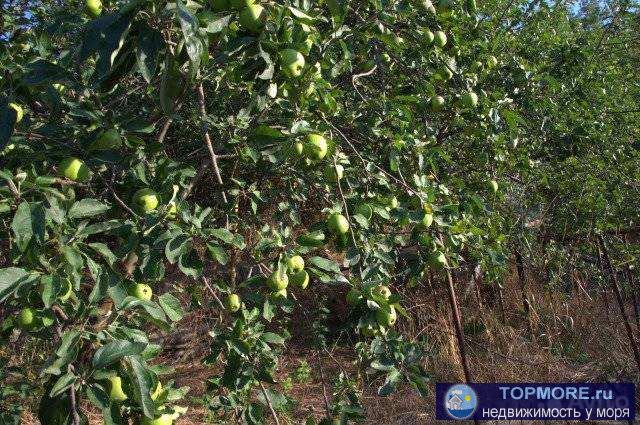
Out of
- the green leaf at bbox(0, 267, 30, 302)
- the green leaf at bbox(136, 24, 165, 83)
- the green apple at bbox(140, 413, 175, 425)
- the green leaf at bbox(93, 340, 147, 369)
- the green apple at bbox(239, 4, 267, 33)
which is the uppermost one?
the green apple at bbox(239, 4, 267, 33)

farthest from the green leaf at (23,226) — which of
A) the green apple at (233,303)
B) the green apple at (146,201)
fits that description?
the green apple at (233,303)

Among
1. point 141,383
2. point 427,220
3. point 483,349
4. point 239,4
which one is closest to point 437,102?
point 427,220

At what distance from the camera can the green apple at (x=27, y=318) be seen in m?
1.29

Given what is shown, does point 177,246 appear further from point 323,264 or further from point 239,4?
point 239,4

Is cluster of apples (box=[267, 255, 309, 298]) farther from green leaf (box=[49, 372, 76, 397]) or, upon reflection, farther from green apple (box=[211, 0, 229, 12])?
Answer: green apple (box=[211, 0, 229, 12])

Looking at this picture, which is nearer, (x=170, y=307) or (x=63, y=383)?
(x=63, y=383)

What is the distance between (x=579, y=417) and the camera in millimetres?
2848

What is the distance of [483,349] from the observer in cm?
374

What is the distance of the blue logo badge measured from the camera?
112 inches

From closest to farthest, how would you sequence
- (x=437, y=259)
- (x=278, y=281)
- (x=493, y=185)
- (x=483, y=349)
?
1. (x=278, y=281)
2. (x=437, y=259)
3. (x=493, y=185)
4. (x=483, y=349)

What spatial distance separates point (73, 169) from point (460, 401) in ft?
7.69

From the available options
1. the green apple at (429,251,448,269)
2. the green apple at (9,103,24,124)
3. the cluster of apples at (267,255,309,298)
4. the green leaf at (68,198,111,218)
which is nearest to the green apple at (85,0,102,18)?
the green apple at (9,103,24,124)

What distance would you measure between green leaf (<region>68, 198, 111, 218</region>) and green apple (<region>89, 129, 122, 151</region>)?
6.2 inches

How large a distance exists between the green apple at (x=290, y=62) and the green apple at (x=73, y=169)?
60 cm
